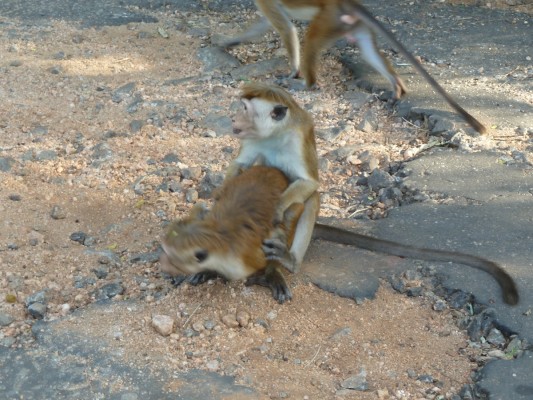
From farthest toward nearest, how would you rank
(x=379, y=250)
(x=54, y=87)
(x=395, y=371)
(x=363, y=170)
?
(x=54, y=87)
(x=363, y=170)
(x=379, y=250)
(x=395, y=371)

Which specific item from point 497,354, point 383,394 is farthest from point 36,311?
point 497,354

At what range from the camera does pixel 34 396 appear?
388 centimetres

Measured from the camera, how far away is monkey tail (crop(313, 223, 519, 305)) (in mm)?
4633

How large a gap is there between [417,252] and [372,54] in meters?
2.88

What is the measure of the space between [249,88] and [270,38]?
398cm

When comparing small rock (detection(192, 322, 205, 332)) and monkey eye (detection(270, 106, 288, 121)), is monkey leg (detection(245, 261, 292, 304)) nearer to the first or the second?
small rock (detection(192, 322, 205, 332))

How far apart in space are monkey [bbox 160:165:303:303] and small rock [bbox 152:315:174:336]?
28 cm

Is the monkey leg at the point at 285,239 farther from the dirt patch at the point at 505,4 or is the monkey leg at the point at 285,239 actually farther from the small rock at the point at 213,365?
the dirt patch at the point at 505,4

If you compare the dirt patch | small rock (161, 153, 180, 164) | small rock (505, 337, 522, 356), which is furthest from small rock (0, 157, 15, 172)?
the dirt patch

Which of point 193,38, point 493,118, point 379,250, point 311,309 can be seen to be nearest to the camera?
point 311,309

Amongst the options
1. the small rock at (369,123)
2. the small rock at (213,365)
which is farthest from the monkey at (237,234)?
the small rock at (369,123)

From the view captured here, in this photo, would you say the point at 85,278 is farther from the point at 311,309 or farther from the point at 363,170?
the point at 363,170

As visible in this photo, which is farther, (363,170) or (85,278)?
(363,170)

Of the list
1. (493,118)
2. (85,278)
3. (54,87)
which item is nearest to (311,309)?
(85,278)
